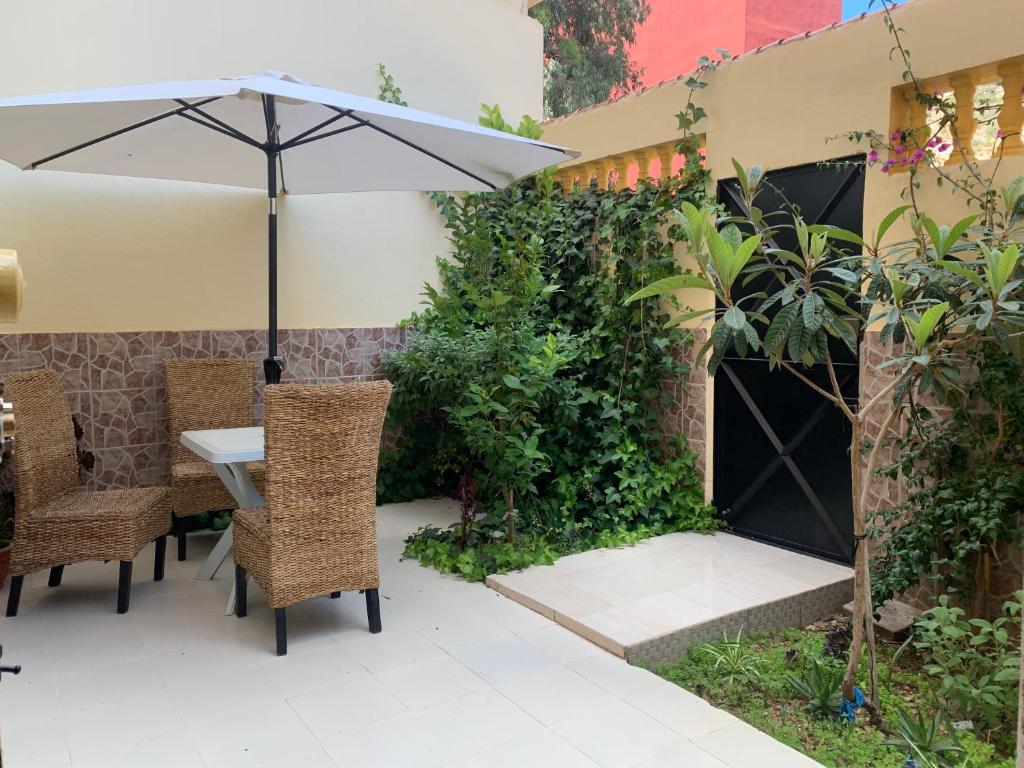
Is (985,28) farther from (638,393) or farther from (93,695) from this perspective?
(93,695)

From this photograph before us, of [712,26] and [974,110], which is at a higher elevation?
[712,26]

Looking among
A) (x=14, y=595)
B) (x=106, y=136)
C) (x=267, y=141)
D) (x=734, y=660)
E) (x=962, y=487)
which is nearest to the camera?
(x=734, y=660)

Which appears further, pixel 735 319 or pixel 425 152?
pixel 425 152

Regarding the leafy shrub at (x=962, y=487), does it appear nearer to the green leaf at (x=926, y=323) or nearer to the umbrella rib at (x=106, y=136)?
the green leaf at (x=926, y=323)

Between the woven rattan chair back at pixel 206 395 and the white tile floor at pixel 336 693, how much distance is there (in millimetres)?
1241

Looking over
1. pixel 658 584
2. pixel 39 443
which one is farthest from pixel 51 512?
pixel 658 584

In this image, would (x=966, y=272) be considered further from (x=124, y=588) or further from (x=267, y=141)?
(x=124, y=588)

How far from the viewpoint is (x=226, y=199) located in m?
5.38

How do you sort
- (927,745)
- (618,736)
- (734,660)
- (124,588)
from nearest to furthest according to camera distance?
(927,745) → (618,736) → (734,660) → (124,588)

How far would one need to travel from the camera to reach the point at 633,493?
5.04 m

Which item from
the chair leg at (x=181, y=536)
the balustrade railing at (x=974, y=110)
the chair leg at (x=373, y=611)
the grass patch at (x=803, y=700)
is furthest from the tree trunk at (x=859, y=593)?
the chair leg at (x=181, y=536)

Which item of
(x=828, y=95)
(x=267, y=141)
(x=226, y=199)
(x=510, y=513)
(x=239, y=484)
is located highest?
(x=828, y=95)

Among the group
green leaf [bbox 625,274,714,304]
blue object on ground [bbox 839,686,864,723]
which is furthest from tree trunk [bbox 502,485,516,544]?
green leaf [bbox 625,274,714,304]

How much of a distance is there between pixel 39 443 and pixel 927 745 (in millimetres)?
4006
